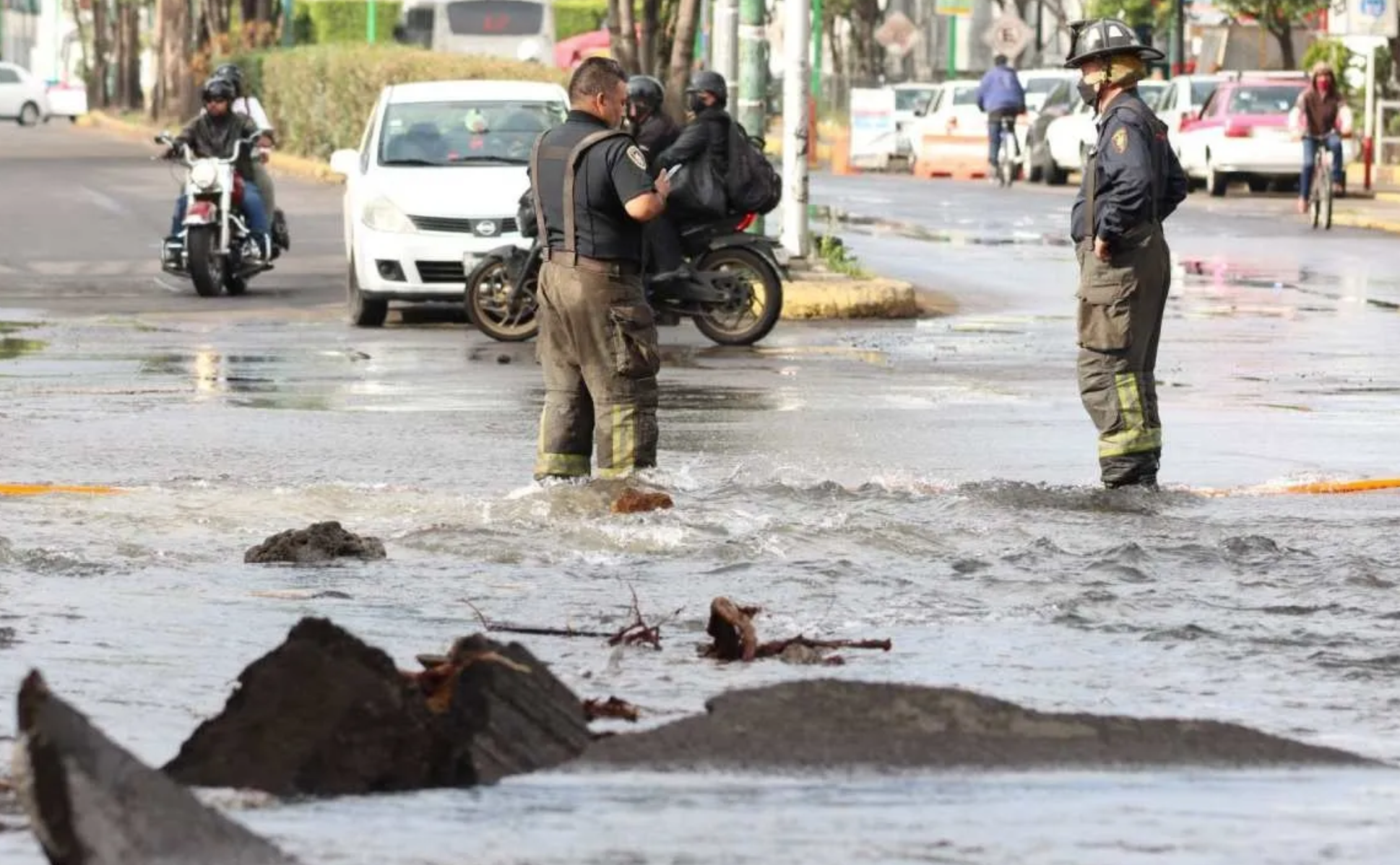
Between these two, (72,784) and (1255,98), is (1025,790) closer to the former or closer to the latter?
(72,784)

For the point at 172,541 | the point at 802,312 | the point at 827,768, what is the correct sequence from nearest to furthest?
the point at 827,768
the point at 172,541
the point at 802,312

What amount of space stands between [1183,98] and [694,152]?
28.7 metres

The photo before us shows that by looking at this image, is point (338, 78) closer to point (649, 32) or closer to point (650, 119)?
point (649, 32)

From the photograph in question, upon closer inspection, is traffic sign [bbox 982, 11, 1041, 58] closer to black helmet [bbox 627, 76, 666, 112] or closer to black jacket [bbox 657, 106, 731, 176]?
black helmet [bbox 627, 76, 666, 112]

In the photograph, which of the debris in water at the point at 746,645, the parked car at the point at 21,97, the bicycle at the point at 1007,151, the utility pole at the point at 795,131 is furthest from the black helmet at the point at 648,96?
the parked car at the point at 21,97

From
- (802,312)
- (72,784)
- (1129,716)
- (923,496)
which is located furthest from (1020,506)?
(802,312)

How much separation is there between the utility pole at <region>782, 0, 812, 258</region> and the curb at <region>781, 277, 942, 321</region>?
1.61 m

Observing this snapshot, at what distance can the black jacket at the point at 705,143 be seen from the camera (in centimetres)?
1788

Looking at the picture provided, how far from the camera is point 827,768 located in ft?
20.9

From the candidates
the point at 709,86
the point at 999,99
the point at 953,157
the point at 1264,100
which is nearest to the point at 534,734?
the point at 709,86

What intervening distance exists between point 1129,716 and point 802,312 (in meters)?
14.3

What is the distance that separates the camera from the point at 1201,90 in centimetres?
4619

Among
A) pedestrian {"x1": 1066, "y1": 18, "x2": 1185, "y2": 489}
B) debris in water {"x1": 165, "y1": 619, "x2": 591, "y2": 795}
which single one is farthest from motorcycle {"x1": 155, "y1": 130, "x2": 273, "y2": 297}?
debris in water {"x1": 165, "y1": 619, "x2": 591, "y2": 795}

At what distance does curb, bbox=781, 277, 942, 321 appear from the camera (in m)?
21.1
